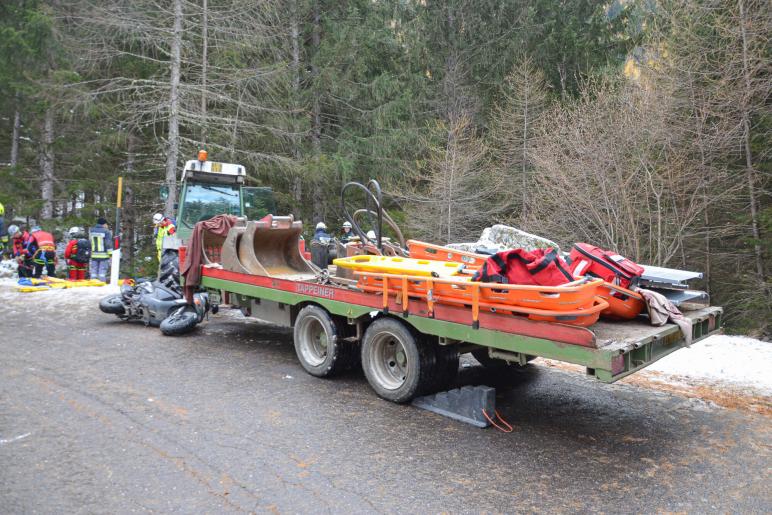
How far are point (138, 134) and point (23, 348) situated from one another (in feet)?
44.9

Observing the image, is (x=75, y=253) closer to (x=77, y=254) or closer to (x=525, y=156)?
(x=77, y=254)

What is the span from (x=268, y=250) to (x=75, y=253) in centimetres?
850

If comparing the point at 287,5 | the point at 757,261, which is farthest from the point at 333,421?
the point at 287,5

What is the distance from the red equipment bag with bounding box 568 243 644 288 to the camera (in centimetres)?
506

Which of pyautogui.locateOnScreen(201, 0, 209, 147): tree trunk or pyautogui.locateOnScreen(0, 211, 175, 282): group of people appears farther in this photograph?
pyautogui.locateOnScreen(201, 0, 209, 147): tree trunk

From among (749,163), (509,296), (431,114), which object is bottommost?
(509,296)

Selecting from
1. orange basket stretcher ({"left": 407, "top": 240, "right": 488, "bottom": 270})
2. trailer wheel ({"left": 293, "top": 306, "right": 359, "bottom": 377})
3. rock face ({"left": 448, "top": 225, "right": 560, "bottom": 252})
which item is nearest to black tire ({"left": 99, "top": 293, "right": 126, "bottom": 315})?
trailer wheel ({"left": 293, "top": 306, "right": 359, "bottom": 377})

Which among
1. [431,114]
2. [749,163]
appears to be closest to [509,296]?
[749,163]

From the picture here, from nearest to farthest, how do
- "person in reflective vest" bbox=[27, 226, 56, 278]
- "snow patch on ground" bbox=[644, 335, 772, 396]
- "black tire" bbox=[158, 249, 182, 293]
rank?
"snow patch on ground" bbox=[644, 335, 772, 396], "black tire" bbox=[158, 249, 182, 293], "person in reflective vest" bbox=[27, 226, 56, 278]

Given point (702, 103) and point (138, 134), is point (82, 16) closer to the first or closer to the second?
point (138, 134)

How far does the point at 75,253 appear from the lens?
47.8 ft

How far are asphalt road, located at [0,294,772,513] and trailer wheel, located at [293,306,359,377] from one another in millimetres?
177

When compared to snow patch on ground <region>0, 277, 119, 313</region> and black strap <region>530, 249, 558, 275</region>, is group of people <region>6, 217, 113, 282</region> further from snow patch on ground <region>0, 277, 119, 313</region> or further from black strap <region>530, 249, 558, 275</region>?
black strap <region>530, 249, 558, 275</region>

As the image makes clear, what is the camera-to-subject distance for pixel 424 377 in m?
5.44
